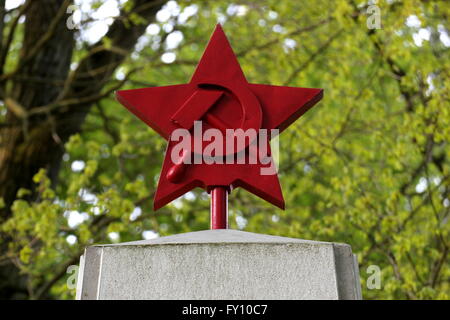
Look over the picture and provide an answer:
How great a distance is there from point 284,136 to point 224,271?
170 inches

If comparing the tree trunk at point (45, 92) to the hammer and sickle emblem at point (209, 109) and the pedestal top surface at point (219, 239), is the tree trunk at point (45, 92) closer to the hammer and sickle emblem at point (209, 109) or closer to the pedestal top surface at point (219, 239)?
the hammer and sickle emblem at point (209, 109)

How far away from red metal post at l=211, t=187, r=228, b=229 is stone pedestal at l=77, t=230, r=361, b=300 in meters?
0.42

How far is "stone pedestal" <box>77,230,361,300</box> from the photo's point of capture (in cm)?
235

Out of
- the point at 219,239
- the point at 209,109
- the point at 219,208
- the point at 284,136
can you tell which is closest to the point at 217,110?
the point at 209,109

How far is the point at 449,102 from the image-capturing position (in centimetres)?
501

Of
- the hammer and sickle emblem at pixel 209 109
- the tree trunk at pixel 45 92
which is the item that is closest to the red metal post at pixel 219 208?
the hammer and sickle emblem at pixel 209 109

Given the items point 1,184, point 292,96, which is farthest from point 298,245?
point 1,184

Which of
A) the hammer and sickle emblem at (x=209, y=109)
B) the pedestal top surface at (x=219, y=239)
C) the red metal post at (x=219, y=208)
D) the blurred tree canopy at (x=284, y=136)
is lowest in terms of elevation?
the blurred tree canopy at (x=284, y=136)

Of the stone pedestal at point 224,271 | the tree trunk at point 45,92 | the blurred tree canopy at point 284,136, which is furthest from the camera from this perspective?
the tree trunk at point 45,92

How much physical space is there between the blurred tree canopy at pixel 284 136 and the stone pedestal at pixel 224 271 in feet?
7.42

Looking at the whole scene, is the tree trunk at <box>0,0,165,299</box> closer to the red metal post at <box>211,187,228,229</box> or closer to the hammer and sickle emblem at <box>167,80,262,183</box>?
the hammer and sickle emblem at <box>167,80,262,183</box>

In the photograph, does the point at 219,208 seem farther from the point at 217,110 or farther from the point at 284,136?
the point at 284,136

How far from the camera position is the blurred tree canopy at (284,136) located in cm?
521
